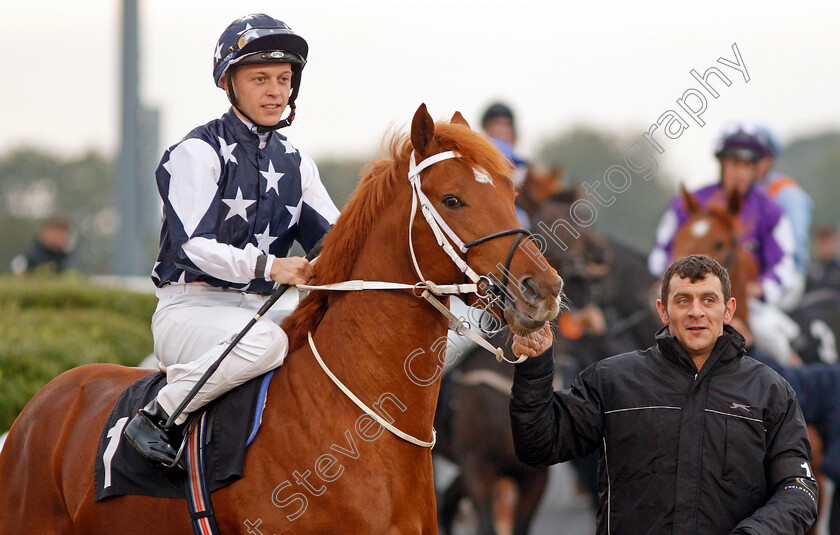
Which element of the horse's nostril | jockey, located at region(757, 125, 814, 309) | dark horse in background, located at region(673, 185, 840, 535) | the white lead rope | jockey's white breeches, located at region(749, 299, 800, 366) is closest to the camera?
the horse's nostril

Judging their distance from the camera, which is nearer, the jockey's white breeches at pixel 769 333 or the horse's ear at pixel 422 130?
the horse's ear at pixel 422 130

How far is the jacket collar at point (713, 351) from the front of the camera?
10.1 ft

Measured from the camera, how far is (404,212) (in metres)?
3.12

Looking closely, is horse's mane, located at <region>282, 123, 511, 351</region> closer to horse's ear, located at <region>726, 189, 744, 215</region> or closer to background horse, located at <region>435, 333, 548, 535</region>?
background horse, located at <region>435, 333, 548, 535</region>

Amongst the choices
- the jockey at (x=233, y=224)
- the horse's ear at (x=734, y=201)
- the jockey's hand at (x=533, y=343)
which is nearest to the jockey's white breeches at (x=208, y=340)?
the jockey at (x=233, y=224)

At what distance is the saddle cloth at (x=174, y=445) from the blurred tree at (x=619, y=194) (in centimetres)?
2975

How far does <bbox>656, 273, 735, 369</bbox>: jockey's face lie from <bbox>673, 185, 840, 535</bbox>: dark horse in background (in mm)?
2828

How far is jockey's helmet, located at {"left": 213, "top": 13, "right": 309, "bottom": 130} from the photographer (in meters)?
3.41

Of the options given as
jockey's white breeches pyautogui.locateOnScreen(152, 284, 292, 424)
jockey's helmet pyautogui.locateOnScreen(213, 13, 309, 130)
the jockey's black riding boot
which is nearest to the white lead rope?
jockey's white breeches pyautogui.locateOnScreen(152, 284, 292, 424)

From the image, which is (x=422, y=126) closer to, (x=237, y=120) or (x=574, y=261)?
(x=237, y=120)

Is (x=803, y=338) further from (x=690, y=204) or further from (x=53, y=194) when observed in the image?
(x=53, y=194)

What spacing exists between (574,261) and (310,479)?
4311 mm

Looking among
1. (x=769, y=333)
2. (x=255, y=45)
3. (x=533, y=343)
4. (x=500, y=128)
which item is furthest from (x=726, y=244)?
→ (x=255, y=45)

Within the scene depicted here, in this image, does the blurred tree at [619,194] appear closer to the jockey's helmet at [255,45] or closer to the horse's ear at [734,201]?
the horse's ear at [734,201]
